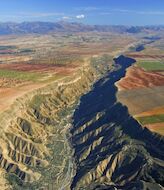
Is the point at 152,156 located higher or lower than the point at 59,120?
higher

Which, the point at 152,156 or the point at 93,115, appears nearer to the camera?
the point at 152,156

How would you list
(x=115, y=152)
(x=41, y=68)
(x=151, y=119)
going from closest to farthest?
(x=115, y=152)
(x=151, y=119)
(x=41, y=68)

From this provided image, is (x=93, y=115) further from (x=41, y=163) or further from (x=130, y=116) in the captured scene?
(x=41, y=163)

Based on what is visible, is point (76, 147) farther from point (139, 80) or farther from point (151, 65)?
point (151, 65)

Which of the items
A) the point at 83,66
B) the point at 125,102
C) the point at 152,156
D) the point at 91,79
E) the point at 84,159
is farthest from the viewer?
the point at 83,66

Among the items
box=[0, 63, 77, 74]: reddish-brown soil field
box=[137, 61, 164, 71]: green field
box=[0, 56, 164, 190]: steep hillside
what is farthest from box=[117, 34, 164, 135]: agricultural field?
box=[0, 63, 77, 74]: reddish-brown soil field

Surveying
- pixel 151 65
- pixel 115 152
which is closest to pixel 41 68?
pixel 151 65

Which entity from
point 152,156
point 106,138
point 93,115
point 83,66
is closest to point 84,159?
point 106,138
